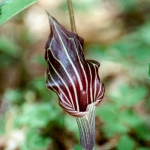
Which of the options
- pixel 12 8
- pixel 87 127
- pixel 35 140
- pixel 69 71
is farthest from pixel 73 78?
pixel 35 140

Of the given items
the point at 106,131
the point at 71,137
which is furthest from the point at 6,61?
the point at 106,131

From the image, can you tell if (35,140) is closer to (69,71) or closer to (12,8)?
(69,71)

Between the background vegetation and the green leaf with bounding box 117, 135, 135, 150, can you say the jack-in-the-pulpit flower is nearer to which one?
the background vegetation

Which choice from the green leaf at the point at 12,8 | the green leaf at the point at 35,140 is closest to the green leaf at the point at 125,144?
the green leaf at the point at 35,140

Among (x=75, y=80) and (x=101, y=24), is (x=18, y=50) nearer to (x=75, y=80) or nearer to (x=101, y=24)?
(x=101, y=24)

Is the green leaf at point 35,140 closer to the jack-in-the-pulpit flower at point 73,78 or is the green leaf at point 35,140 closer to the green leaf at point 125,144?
the green leaf at point 125,144

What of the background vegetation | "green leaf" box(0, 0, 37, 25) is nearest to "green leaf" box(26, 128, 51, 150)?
the background vegetation

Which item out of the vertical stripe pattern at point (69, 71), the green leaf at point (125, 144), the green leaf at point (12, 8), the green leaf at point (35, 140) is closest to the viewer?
the green leaf at point (12, 8)
